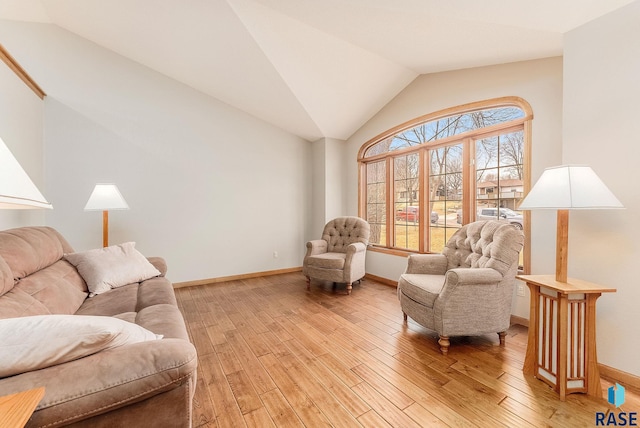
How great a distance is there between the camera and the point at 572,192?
4.92 ft

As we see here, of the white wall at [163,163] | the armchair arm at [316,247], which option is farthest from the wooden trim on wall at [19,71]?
the armchair arm at [316,247]

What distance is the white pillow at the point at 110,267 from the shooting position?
6.72 ft

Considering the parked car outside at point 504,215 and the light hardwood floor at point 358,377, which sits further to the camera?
the parked car outside at point 504,215

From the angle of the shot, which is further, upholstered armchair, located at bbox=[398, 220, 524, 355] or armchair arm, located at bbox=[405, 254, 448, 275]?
armchair arm, located at bbox=[405, 254, 448, 275]

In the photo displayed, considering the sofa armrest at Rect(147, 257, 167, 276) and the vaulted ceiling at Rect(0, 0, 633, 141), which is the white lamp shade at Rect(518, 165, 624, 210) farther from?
the sofa armrest at Rect(147, 257, 167, 276)

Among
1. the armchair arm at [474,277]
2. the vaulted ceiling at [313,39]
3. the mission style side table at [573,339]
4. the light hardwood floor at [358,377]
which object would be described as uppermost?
the vaulted ceiling at [313,39]

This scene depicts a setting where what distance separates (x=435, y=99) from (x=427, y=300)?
7.99 feet

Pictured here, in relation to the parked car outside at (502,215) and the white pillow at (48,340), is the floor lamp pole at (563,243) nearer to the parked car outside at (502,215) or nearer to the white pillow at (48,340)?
the parked car outside at (502,215)

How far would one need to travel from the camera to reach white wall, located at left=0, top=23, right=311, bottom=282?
320 centimetres

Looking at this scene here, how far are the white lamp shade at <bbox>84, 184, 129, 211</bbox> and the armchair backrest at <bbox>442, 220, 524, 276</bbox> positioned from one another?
354 centimetres

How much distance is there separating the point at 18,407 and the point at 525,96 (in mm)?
3577

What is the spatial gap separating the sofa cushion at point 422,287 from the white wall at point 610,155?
0.92 m

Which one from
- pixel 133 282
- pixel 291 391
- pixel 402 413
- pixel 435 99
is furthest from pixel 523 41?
pixel 133 282

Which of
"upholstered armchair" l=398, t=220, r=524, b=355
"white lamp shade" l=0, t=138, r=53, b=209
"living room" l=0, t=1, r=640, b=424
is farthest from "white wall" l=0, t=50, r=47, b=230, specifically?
"upholstered armchair" l=398, t=220, r=524, b=355
